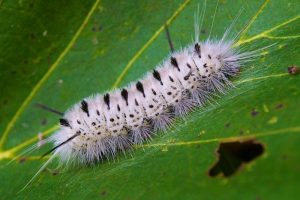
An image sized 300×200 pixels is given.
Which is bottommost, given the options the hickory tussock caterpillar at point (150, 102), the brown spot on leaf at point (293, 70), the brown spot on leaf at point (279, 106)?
the brown spot on leaf at point (279, 106)

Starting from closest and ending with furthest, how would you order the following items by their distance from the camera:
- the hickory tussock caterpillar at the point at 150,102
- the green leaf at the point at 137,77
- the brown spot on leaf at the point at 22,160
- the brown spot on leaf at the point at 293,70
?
1. the green leaf at the point at 137,77
2. the brown spot on leaf at the point at 293,70
3. the hickory tussock caterpillar at the point at 150,102
4. the brown spot on leaf at the point at 22,160

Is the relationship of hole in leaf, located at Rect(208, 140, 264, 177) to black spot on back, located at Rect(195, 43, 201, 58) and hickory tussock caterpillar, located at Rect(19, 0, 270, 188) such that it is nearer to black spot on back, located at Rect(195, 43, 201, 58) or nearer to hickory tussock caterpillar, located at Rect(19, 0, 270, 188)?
hickory tussock caterpillar, located at Rect(19, 0, 270, 188)

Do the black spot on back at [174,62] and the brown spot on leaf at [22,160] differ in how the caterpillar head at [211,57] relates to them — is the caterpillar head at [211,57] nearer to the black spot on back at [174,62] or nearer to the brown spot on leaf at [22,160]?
the black spot on back at [174,62]

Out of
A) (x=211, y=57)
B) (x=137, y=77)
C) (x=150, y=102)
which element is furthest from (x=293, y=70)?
(x=137, y=77)

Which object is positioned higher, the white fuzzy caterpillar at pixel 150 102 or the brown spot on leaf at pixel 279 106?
the white fuzzy caterpillar at pixel 150 102

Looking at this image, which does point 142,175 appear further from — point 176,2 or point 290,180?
point 176,2

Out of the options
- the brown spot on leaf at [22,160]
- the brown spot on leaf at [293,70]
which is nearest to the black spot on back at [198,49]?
the brown spot on leaf at [293,70]

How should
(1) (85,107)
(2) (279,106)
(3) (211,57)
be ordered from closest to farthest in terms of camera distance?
1. (2) (279,106)
2. (3) (211,57)
3. (1) (85,107)

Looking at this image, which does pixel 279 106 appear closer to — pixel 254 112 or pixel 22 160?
pixel 254 112
